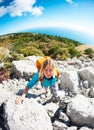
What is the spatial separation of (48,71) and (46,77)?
10.0 inches

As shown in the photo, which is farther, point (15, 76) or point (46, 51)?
point (46, 51)

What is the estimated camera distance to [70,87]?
7.36 m

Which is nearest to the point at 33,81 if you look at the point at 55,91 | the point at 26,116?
the point at 55,91

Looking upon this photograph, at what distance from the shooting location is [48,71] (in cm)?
643

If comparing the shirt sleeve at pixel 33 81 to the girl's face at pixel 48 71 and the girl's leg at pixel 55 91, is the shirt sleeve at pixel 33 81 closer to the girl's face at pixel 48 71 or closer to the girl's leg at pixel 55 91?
the girl's face at pixel 48 71

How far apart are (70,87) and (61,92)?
0.95 feet

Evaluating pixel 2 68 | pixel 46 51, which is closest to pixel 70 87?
pixel 2 68

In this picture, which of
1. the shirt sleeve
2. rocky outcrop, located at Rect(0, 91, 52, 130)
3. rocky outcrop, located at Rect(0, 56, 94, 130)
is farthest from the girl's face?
rocky outcrop, located at Rect(0, 91, 52, 130)

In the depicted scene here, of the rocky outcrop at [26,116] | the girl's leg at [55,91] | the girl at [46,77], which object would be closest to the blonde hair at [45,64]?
the girl at [46,77]

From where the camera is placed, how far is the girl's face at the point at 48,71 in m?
6.34

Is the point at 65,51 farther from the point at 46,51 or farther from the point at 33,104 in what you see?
the point at 33,104

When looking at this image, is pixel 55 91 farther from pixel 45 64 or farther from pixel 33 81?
pixel 45 64

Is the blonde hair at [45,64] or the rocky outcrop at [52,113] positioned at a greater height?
the blonde hair at [45,64]

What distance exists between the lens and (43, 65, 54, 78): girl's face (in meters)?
6.34
